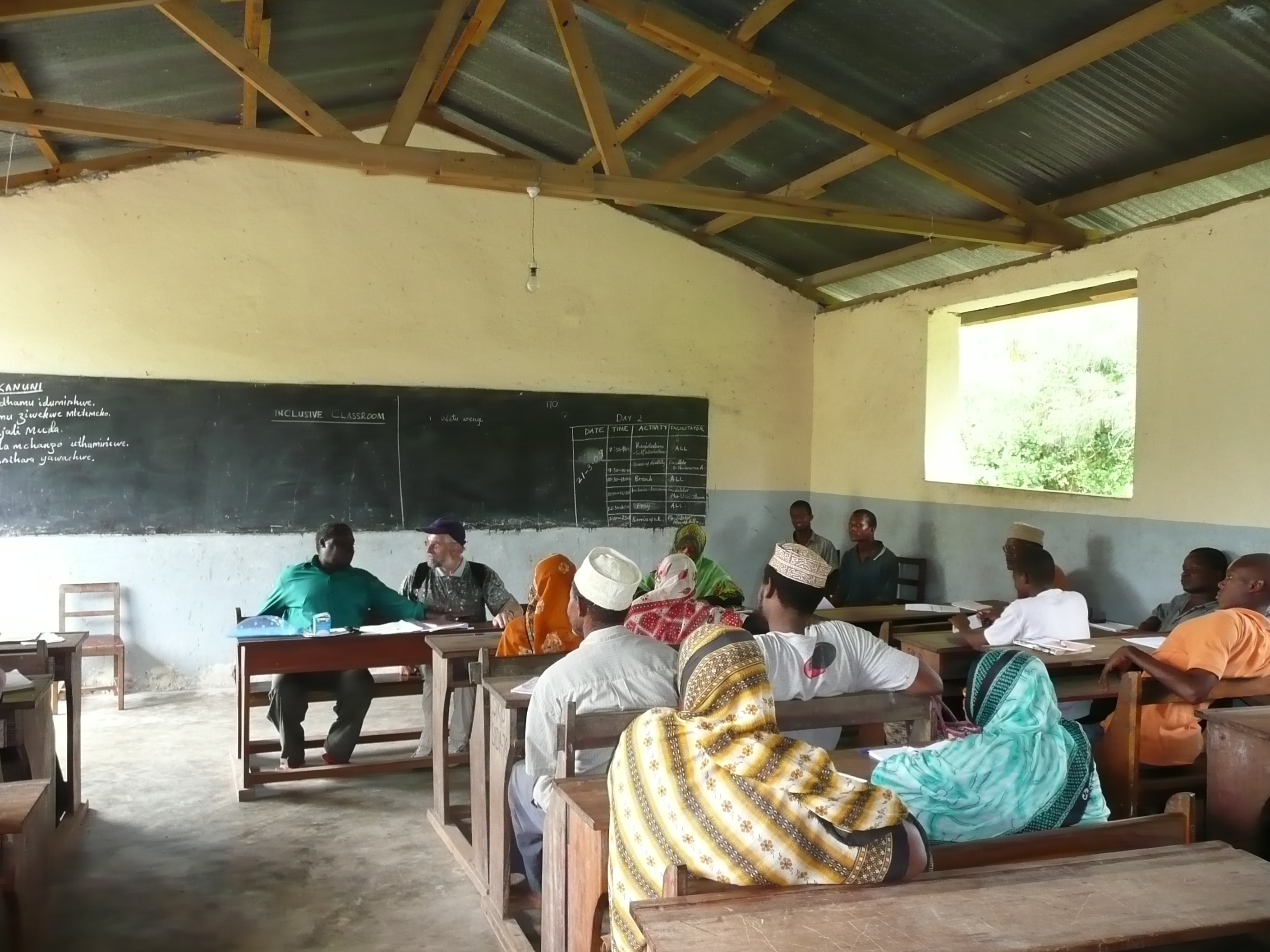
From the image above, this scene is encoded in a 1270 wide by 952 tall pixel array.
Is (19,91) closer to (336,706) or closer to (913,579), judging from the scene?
(336,706)

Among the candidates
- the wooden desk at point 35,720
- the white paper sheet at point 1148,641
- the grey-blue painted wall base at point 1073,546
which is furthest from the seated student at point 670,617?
the grey-blue painted wall base at point 1073,546

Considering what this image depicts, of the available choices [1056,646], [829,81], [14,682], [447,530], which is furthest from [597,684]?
[829,81]

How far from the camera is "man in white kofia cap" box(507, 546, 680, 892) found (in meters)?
2.51

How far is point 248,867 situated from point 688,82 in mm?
3834

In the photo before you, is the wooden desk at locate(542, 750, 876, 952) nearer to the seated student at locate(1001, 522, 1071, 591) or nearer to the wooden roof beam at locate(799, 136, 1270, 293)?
the seated student at locate(1001, 522, 1071, 591)

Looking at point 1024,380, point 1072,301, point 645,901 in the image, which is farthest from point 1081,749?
point 1024,380

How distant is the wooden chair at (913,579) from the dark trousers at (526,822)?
13.1 ft

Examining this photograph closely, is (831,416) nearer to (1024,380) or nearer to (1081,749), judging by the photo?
(1024,380)

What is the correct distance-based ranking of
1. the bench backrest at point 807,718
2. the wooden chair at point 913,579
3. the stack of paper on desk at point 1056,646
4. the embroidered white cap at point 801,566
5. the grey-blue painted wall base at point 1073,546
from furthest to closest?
the wooden chair at point 913,579, the grey-blue painted wall base at point 1073,546, the stack of paper on desk at point 1056,646, the embroidered white cap at point 801,566, the bench backrest at point 807,718

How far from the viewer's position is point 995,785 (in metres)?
1.89

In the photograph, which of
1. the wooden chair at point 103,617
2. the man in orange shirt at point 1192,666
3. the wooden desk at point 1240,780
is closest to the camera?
the wooden desk at point 1240,780

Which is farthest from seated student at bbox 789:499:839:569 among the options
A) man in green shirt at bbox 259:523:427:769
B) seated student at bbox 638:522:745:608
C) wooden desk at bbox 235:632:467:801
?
wooden desk at bbox 235:632:467:801

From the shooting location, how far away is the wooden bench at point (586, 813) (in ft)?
6.58

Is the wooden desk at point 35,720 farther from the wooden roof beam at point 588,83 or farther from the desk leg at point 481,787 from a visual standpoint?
the wooden roof beam at point 588,83
